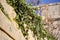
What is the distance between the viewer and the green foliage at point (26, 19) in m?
4.58

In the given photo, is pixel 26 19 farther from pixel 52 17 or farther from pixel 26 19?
pixel 52 17

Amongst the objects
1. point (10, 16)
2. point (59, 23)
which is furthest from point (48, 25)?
point (10, 16)

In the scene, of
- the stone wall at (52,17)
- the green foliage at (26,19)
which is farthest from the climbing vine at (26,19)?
the stone wall at (52,17)

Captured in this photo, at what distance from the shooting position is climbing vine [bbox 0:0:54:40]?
15.0 feet

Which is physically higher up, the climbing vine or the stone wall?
the climbing vine

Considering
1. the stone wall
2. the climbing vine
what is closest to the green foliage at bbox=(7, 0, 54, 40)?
the climbing vine

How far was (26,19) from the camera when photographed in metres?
4.98

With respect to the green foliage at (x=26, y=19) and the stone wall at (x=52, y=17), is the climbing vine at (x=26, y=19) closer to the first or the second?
the green foliage at (x=26, y=19)

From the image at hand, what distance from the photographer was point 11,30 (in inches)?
149

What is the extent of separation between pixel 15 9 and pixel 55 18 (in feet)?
15.8

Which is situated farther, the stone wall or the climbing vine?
the stone wall

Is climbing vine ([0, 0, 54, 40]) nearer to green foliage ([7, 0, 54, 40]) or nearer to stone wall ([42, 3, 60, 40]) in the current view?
green foliage ([7, 0, 54, 40])

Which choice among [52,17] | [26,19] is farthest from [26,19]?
[52,17]

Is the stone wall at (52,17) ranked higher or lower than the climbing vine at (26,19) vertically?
lower
